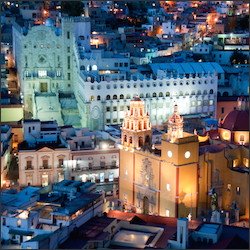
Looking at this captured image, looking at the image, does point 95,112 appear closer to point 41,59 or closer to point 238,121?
point 41,59

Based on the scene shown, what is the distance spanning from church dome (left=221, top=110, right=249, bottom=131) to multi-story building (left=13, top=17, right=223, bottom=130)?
753 cm

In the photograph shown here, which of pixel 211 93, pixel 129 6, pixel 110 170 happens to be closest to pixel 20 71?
pixel 211 93

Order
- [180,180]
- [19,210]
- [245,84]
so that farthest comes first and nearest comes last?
[245,84]
[180,180]
[19,210]

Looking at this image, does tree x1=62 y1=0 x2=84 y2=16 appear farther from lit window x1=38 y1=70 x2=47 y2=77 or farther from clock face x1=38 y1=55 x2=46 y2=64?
lit window x1=38 y1=70 x2=47 y2=77

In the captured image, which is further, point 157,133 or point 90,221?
point 157,133

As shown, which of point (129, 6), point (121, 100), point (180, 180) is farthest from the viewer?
point (129, 6)

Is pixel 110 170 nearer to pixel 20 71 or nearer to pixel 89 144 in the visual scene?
pixel 89 144

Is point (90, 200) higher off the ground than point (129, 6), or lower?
lower

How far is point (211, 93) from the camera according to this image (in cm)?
2902

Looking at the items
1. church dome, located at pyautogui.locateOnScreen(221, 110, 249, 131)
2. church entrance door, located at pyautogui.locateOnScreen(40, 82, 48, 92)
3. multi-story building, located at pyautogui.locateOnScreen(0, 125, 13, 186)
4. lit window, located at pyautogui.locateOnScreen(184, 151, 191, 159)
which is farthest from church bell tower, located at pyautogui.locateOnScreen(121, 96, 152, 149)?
church entrance door, located at pyautogui.locateOnScreen(40, 82, 48, 92)

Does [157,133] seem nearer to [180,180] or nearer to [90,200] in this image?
[180,180]

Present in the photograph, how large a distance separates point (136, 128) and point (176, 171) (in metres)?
2.32

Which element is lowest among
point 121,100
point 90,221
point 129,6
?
point 90,221

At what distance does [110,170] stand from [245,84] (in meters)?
12.1
